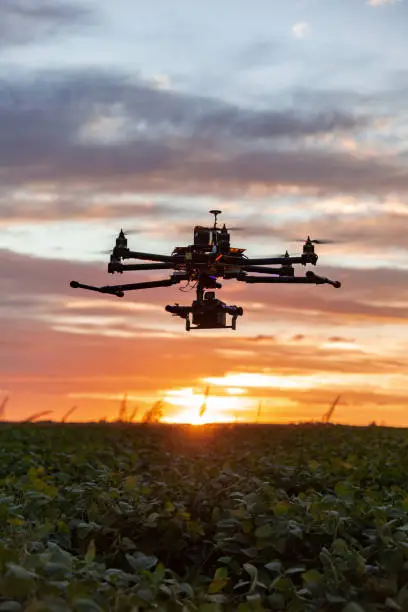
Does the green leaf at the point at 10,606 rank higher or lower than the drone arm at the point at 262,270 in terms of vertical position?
lower

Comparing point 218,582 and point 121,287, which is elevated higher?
point 121,287

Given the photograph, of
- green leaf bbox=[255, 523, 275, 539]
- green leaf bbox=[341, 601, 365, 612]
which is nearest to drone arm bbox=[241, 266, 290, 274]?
green leaf bbox=[255, 523, 275, 539]

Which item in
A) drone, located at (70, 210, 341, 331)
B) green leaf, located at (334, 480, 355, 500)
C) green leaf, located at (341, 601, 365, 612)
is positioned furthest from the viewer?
drone, located at (70, 210, 341, 331)

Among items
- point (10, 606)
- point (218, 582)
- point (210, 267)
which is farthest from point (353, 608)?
point (210, 267)

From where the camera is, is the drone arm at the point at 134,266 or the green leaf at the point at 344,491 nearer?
the green leaf at the point at 344,491

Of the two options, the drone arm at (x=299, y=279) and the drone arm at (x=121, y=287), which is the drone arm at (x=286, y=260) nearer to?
the drone arm at (x=299, y=279)

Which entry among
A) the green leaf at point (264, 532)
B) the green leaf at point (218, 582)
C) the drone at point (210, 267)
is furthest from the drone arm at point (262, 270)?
the green leaf at point (218, 582)

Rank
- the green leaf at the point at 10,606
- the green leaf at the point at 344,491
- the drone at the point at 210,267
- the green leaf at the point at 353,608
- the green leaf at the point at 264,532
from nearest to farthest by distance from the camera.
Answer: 1. the green leaf at the point at 10,606
2. the green leaf at the point at 353,608
3. the green leaf at the point at 264,532
4. the green leaf at the point at 344,491
5. the drone at the point at 210,267

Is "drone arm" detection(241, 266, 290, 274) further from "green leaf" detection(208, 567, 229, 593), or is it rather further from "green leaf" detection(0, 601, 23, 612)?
"green leaf" detection(0, 601, 23, 612)

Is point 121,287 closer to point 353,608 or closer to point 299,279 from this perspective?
point 299,279

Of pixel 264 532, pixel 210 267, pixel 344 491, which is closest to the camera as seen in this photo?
pixel 264 532

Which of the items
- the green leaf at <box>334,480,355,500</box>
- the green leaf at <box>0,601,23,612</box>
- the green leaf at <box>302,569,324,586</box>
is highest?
the green leaf at <box>334,480,355,500</box>

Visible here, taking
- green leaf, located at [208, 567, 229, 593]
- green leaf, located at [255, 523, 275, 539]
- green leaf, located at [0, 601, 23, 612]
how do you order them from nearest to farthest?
green leaf, located at [0, 601, 23, 612] < green leaf, located at [208, 567, 229, 593] < green leaf, located at [255, 523, 275, 539]

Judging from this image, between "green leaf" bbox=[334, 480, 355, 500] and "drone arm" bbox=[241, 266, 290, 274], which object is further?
"drone arm" bbox=[241, 266, 290, 274]
